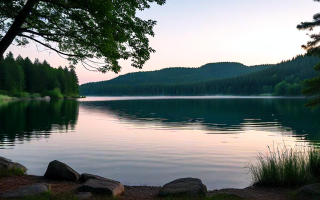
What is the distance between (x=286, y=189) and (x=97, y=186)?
6745mm

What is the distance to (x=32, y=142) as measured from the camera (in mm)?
23375

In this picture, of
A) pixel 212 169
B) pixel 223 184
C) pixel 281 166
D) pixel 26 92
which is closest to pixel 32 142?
pixel 212 169

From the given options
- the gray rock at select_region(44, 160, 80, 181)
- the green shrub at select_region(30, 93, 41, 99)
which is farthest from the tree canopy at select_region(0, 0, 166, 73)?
the green shrub at select_region(30, 93, 41, 99)

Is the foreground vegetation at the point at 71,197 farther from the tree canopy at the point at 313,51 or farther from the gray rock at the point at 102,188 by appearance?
the tree canopy at the point at 313,51

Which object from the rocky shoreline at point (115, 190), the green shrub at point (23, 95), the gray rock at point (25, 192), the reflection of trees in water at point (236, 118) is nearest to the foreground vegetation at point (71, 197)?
the rocky shoreline at point (115, 190)

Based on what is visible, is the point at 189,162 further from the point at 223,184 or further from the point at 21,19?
the point at 21,19

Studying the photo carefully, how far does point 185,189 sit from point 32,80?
442 ft

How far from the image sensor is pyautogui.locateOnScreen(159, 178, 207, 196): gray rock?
32.6ft

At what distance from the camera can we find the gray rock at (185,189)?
9.93 metres

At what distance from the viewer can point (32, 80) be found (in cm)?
13262

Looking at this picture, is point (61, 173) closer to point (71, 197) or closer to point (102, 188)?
point (102, 188)

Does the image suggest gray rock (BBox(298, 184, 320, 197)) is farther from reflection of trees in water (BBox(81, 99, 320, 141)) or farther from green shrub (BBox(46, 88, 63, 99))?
green shrub (BBox(46, 88, 63, 99))

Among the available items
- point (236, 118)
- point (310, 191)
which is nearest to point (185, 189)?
point (310, 191)

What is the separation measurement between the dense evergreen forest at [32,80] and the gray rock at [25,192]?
9047 centimetres
